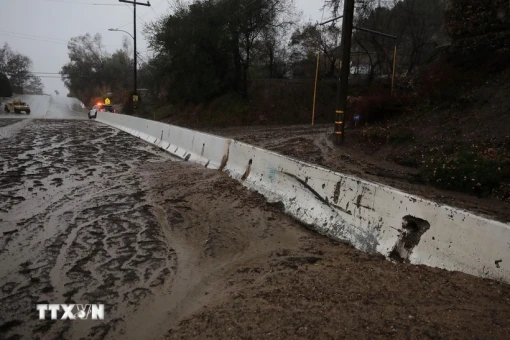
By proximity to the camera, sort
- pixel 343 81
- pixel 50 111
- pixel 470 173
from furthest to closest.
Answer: pixel 50 111, pixel 343 81, pixel 470 173

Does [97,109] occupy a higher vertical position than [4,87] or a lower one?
lower

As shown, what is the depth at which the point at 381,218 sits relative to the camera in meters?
4.19

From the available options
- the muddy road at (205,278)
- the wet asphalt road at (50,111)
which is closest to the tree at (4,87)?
the wet asphalt road at (50,111)

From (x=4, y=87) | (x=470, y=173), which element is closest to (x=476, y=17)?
(x=470, y=173)

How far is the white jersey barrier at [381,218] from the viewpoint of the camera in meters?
3.22

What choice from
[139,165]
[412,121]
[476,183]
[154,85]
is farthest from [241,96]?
[476,183]

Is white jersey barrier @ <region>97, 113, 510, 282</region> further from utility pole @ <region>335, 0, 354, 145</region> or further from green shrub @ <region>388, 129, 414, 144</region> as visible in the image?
utility pole @ <region>335, 0, 354, 145</region>

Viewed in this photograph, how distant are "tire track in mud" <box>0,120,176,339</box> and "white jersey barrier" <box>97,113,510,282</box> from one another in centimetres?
204

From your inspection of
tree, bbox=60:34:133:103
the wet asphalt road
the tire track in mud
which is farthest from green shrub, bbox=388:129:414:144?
tree, bbox=60:34:133:103

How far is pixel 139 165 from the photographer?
930cm

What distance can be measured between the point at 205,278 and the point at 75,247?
1.68m

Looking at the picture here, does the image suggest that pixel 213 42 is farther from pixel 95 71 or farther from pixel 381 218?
pixel 95 71

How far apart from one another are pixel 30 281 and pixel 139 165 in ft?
19.3

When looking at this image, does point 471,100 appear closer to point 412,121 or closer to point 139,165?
point 412,121
